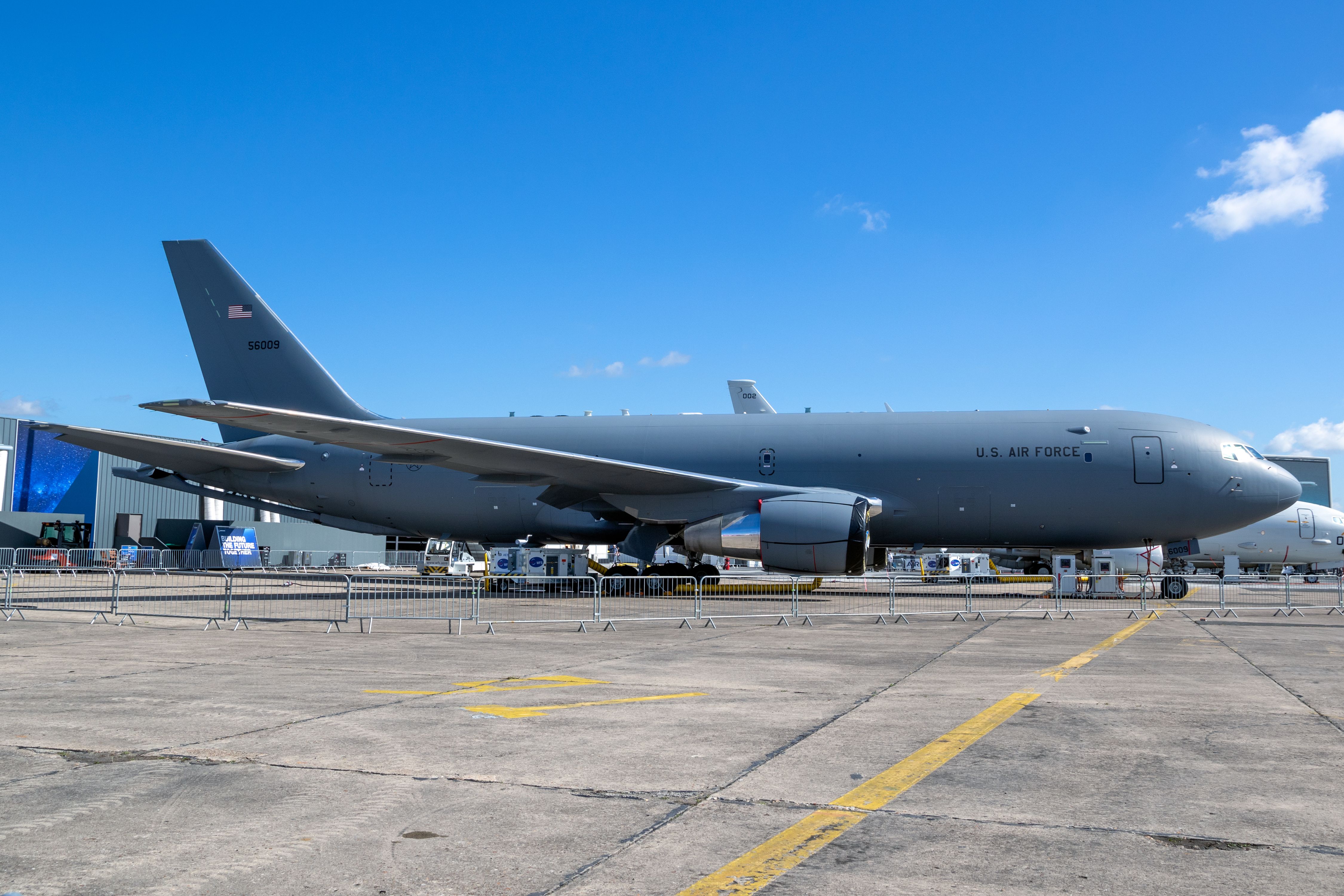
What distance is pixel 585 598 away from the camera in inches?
723

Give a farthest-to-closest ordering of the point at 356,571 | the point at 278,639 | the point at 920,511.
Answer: the point at 356,571, the point at 920,511, the point at 278,639

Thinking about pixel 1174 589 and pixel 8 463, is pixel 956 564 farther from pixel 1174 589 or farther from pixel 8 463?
pixel 8 463

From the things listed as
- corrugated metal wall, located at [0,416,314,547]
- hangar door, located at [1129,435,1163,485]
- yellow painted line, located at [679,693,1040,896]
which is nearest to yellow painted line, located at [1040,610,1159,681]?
yellow painted line, located at [679,693,1040,896]

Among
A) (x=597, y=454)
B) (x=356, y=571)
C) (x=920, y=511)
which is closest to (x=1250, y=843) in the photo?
(x=920, y=511)

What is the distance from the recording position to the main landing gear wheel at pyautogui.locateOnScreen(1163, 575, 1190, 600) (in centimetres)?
2148

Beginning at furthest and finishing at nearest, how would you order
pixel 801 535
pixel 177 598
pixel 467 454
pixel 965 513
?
pixel 965 513 → pixel 467 454 → pixel 801 535 → pixel 177 598

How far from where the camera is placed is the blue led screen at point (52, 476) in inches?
1841

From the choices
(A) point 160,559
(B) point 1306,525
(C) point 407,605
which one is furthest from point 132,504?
(B) point 1306,525

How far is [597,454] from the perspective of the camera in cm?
2192

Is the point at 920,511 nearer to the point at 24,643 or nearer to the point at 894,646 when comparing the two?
the point at 894,646

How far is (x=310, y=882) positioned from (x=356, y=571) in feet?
132

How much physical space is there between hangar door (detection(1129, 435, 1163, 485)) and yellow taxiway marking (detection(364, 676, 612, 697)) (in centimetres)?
1522

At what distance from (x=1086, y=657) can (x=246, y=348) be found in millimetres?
20380

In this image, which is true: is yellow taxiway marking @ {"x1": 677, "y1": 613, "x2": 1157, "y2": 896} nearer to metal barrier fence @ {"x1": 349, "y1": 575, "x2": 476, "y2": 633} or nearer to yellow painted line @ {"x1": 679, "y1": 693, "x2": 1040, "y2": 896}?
yellow painted line @ {"x1": 679, "y1": 693, "x2": 1040, "y2": 896}
